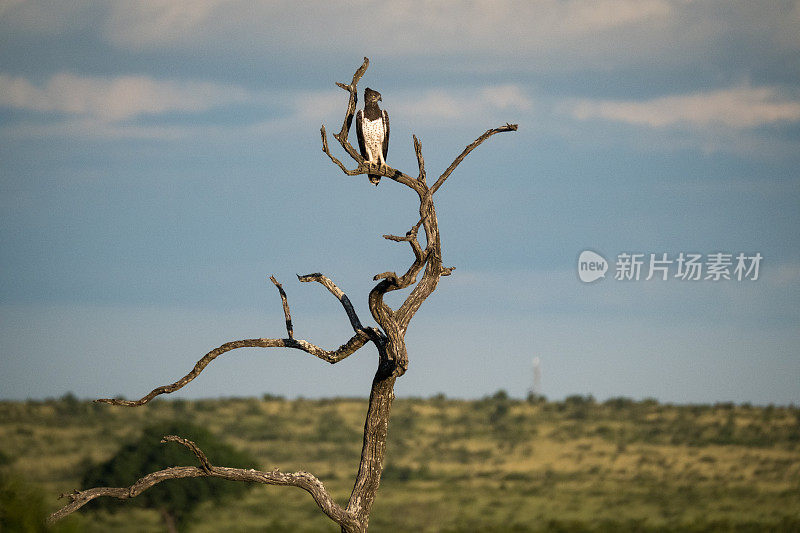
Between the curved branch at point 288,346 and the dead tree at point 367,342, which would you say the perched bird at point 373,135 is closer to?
the dead tree at point 367,342

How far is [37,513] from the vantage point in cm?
577

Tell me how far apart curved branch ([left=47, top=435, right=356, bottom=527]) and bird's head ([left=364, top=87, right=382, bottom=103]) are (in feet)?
12.6

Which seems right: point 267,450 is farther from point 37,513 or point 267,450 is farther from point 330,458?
point 37,513

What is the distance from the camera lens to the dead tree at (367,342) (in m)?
9.22

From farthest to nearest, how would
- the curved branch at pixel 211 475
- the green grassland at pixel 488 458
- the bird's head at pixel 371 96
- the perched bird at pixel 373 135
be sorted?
the green grassland at pixel 488 458
the bird's head at pixel 371 96
the perched bird at pixel 373 135
the curved branch at pixel 211 475

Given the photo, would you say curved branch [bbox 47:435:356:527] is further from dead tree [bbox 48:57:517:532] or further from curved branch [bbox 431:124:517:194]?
curved branch [bbox 431:124:517:194]

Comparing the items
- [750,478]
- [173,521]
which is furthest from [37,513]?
[750,478]

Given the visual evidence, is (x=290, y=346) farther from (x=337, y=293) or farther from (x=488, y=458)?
(x=488, y=458)

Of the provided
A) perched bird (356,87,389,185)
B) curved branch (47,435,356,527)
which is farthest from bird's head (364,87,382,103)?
curved branch (47,435,356,527)

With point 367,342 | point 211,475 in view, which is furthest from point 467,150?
point 211,475

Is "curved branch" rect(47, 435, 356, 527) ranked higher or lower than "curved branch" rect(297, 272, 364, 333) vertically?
lower

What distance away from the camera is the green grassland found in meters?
40.0

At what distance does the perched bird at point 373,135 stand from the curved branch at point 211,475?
2.99 m

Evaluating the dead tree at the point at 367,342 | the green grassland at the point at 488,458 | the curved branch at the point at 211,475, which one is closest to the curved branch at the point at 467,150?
the dead tree at the point at 367,342
